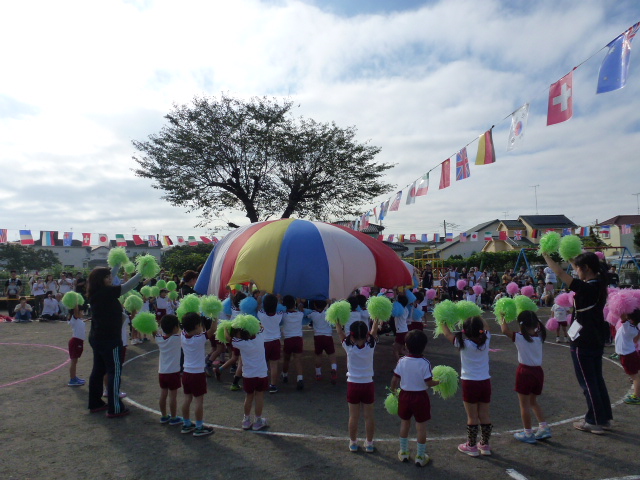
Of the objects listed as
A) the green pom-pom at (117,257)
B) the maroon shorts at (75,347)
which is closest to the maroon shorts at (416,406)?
the green pom-pom at (117,257)

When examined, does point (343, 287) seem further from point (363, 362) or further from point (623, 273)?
point (623, 273)

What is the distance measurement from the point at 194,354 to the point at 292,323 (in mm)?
2432

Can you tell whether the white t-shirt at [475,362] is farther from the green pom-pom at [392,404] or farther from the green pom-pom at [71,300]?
the green pom-pom at [71,300]

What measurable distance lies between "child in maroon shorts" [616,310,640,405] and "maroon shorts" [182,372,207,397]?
18.4 feet

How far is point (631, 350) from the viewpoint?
20.8ft

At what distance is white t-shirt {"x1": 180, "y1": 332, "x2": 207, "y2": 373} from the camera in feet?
17.8

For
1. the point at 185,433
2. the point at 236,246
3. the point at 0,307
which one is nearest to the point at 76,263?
the point at 0,307

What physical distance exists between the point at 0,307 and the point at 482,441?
22164 millimetres

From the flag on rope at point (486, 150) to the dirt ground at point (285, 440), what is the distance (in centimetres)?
580

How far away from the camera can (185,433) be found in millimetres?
5387

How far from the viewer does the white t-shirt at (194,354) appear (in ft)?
17.8

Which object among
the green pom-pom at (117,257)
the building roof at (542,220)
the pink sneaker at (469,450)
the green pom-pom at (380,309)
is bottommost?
the pink sneaker at (469,450)

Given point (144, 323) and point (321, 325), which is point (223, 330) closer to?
point (144, 323)

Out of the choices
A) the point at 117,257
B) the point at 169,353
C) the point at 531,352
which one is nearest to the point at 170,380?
the point at 169,353
